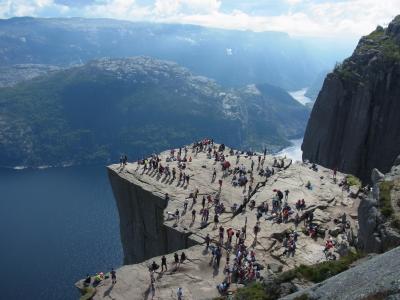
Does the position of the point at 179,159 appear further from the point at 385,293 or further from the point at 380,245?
the point at 385,293

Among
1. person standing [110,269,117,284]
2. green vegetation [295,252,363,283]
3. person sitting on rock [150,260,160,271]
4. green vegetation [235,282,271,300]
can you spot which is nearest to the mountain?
person sitting on rock [150,260,160,271]

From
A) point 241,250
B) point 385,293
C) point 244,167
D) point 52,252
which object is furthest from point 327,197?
point 52,252

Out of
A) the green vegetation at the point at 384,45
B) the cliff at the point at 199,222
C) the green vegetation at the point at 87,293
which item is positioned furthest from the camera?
the green vegetation at the point at 384,45

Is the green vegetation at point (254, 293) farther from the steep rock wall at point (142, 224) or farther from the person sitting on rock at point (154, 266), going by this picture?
the steep rock wall at point (142, 224)

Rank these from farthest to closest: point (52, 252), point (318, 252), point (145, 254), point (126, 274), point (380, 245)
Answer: point (52, 252)
point (145, 254)
point (318, 252)
point (126, 274)
point (380, 245)

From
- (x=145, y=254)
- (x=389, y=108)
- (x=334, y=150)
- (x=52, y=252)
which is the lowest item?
(x=52, y=252)

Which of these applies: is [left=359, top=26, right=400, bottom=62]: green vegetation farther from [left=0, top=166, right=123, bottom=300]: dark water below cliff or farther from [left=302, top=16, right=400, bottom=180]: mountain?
[left=0, top=166, right=123, bottom=300]: dark water below cliff

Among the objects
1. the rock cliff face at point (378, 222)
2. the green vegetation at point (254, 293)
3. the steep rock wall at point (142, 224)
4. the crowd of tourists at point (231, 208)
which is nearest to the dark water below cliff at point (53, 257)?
the steep rock wall at point (142, 224)

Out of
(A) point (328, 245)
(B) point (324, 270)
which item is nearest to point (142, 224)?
(A) point (328, 245)
